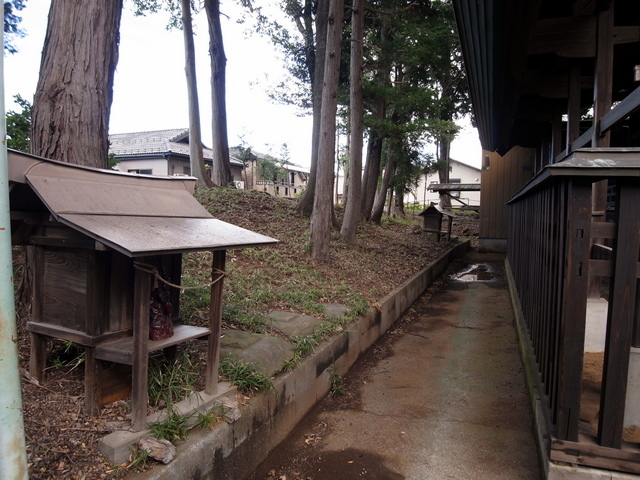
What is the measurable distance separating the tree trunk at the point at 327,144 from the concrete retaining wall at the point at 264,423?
2.24 metres

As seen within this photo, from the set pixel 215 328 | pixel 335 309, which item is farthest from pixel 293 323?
pixel 215 328

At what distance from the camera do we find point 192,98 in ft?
43.0

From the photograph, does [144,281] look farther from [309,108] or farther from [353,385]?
[309,108]

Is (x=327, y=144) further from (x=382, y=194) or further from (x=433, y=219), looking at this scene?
(x=382, y=194)

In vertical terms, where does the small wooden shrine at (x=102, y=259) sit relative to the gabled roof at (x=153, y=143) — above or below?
below

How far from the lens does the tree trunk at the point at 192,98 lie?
1273 centimetres

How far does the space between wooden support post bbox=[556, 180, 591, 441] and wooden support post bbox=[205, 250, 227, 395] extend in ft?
7.00

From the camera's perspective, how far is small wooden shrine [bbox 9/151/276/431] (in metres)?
2.35

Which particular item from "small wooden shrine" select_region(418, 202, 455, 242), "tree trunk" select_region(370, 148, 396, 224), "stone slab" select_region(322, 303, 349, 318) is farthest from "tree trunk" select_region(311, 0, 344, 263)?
"tree trunk" select_region(370, 148, 396, 224)

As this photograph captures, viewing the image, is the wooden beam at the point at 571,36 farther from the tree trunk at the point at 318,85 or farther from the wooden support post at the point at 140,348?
the tree trunk at the point at 318,85

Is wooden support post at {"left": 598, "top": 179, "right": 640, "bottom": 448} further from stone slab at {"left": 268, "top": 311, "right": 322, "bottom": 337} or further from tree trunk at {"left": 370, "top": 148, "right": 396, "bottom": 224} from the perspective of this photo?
tree trunk at {"left": 370, "top": 148, "right": 396, "bottom": 224}

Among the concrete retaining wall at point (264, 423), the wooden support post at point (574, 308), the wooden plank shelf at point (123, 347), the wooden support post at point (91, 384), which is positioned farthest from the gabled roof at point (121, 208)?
the wooden support post at point (574, 308)

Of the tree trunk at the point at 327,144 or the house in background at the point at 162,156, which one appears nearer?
the tree trunk at the point at 327,144

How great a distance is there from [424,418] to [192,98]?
11.8 metres
